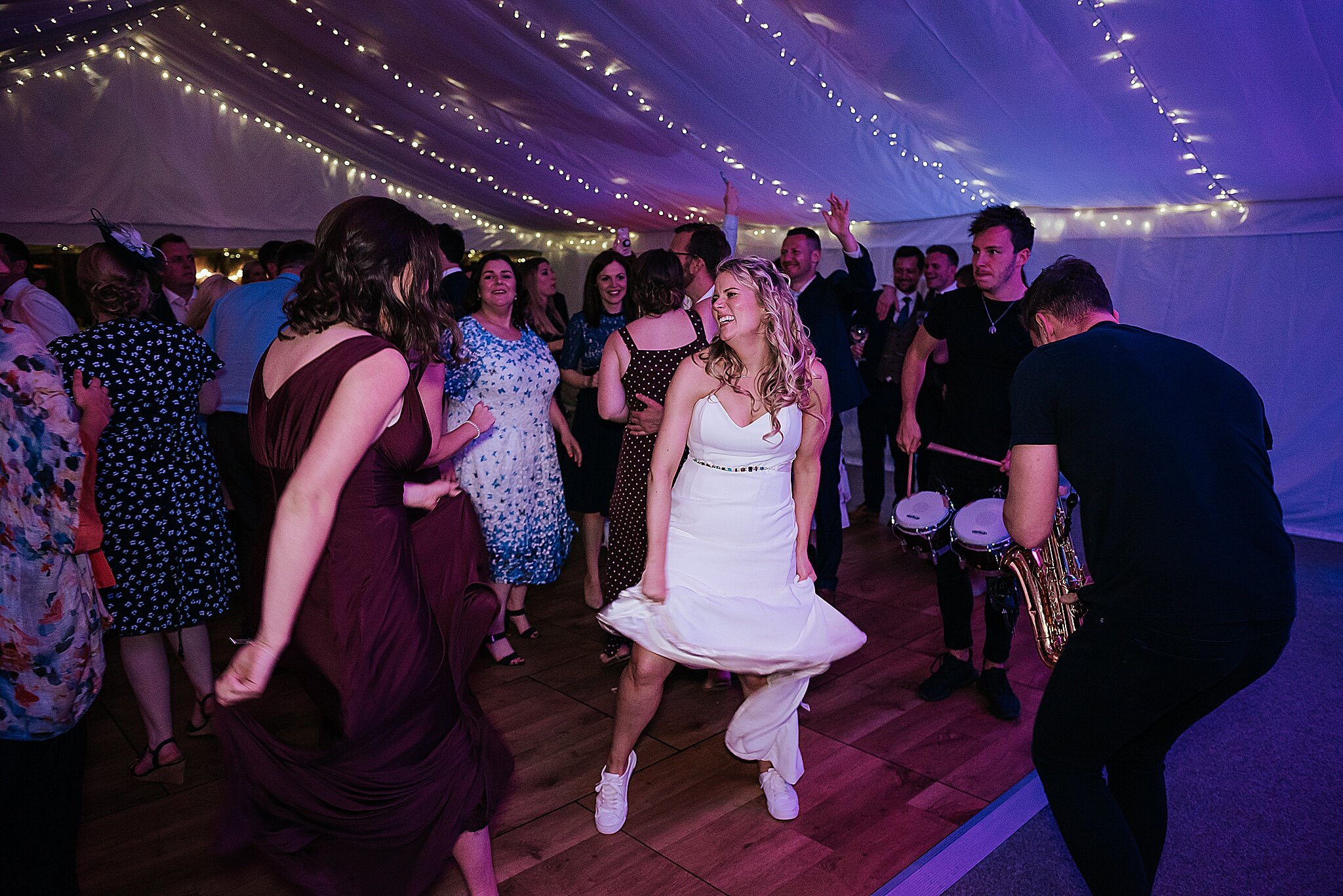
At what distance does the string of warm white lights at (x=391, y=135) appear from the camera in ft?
23.7

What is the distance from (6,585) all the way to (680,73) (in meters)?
4.65

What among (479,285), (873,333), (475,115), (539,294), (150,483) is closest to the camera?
(150,483)

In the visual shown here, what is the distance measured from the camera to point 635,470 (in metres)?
3.44

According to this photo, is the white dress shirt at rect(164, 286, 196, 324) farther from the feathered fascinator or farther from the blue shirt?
the feathered fascinator

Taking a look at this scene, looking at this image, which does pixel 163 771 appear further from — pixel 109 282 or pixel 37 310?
pixel 37 310

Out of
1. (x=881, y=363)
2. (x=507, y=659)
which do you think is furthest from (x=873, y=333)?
(x=507, y=659)

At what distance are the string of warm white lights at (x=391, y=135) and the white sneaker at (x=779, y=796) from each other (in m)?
7.27

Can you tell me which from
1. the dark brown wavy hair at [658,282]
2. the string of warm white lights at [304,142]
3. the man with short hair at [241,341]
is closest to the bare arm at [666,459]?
the dark brown wavy hair at [658,282]

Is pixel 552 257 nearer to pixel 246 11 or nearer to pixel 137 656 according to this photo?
pixel 246 11

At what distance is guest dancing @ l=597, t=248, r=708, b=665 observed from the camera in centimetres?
336

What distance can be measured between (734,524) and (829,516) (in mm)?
1978

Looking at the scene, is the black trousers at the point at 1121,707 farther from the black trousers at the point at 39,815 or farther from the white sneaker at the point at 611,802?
the black trousers at the point at 39,815

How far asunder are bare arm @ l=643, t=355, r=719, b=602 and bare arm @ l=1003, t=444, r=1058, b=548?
0.86 meters

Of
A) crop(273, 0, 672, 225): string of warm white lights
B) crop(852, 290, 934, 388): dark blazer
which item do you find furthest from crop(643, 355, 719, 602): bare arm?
crop(273, 0, 672, 225): string of warm white lights
